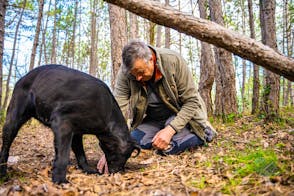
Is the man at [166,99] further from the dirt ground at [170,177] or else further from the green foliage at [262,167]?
the green foliage at [262,167]

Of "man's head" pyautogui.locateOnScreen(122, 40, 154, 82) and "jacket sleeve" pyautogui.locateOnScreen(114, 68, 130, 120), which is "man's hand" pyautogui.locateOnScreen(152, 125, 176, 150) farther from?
"man's head" pyautogui.locateOnScreen(122, 40, 154, 82)

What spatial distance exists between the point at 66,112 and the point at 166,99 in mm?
1884

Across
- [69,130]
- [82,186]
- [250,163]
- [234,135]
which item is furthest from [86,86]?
[234,135]

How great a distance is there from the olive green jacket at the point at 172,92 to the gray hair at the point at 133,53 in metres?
0.44

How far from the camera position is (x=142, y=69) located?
151 inches

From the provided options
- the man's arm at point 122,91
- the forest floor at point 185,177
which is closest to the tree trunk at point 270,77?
the forest floor at point 185,177

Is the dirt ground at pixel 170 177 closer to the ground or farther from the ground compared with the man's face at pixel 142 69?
closer to the ground

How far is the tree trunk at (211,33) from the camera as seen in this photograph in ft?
9.23

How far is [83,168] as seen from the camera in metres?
3.84

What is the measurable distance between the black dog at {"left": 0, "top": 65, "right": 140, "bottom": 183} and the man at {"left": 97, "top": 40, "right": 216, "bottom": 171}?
513mm

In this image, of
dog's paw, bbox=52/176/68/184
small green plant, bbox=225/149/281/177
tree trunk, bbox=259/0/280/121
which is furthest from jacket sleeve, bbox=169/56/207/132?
tree trunk, bbox=259/0/280/121

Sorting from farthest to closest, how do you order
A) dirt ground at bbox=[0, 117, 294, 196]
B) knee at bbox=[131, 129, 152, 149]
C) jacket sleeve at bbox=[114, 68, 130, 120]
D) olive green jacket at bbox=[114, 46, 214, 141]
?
knee at bbox=[131, 129, 152, 149] → jacket sleeve at bbox=[114, 68, 130, 120] → olive green jacket at bbox=[114, 46, 214, 141] → dirt ground at bbox=[0, 117, 294, 196]

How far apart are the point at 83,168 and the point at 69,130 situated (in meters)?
0.95

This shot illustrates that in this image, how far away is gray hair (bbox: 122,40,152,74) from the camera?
3707mm
